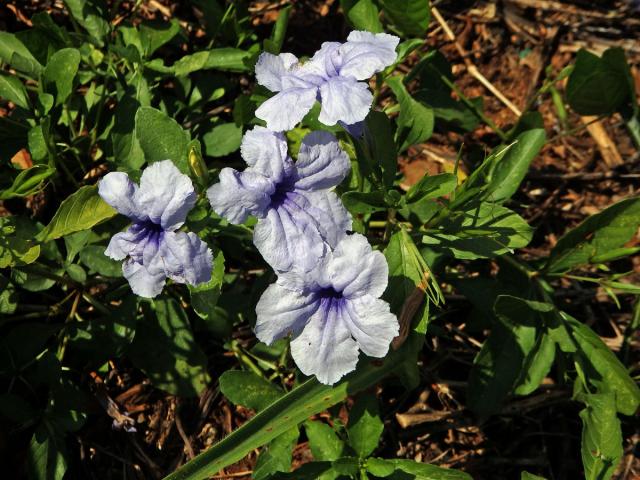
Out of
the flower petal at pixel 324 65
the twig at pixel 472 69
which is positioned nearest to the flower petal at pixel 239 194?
the flower petal at pixel 324 65

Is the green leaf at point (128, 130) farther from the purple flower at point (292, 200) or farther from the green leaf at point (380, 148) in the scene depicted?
→ the green leaf at point (380, 148)

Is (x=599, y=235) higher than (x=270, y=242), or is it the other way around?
(x=270, y=242)

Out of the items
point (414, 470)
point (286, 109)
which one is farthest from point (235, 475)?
point (286, 109)

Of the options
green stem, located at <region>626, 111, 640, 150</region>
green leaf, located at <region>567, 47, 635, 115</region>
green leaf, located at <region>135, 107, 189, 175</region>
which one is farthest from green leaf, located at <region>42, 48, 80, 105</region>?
green stem, located at <region>626, 111, 640, 150</region>

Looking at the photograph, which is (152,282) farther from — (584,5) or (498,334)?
(584,5)

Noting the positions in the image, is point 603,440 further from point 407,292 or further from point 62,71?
point 62,71

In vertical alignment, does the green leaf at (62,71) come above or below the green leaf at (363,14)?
below
